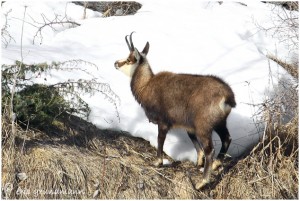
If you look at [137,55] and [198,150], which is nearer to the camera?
[198,150]

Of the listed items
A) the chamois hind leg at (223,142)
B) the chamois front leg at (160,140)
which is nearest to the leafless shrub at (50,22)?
the chamois front leg at (160,140)

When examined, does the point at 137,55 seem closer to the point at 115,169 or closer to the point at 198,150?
the point at 198,150

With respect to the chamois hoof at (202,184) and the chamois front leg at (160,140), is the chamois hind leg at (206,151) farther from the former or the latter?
the chamois front leg at (160,140)

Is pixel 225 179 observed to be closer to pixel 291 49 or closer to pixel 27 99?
pixel 27 99

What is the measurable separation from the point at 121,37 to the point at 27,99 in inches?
118

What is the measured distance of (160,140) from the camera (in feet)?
19.6

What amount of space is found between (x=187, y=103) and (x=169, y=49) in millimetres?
2451

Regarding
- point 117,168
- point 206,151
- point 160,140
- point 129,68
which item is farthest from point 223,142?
point 129,68

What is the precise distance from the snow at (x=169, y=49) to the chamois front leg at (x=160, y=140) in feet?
1.28

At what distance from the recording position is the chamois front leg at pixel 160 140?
5.98 metres

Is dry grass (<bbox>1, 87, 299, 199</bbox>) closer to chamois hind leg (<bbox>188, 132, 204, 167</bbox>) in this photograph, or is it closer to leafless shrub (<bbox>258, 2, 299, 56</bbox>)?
chamois hind leg (<bbox>188, 132, 204, 167</bbox>)

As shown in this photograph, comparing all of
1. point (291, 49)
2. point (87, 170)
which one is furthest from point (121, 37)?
point (87, 170)

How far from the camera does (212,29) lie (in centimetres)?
855

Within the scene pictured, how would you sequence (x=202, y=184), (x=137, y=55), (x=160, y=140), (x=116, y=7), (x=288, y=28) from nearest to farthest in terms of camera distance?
1. (x=202, y=184)
2. (x=160, y=140)
3. (x=137, y=55)
4. (x=288, y=28)
5. (x=116, y=7)
